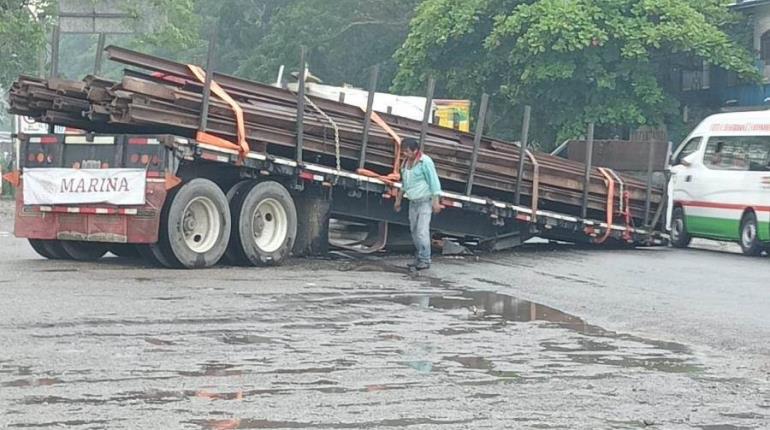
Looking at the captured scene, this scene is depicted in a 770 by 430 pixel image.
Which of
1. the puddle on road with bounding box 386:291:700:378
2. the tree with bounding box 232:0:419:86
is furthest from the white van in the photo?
the tree with bounding box 232:0:419:86

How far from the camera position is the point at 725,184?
21938 mm

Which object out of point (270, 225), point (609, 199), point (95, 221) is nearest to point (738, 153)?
point (609, 199)

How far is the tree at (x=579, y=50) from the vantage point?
1281 inches

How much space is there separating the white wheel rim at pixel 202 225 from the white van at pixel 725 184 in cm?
956

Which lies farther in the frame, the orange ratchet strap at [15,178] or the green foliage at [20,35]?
the green foliage at [20,35]

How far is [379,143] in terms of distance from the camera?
17219 mm

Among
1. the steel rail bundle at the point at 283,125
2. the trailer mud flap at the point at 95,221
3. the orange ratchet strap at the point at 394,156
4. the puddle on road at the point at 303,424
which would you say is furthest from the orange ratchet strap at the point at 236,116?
the puddle on road at the point at 303,424

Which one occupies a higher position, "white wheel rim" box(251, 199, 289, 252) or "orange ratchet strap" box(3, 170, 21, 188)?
"orange ratchet strap" box(3, 170, 21, 188)

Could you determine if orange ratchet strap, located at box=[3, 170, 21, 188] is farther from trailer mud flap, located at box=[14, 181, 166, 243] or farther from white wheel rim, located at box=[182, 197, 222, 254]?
white wheel rim, located at box=[182, 197, 222, 254]

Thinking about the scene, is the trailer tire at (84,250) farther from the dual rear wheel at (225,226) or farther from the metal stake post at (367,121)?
the metal stake post at (367,121)

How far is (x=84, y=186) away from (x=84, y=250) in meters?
1.38

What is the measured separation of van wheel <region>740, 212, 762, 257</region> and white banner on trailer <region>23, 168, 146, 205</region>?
1116 centimetres

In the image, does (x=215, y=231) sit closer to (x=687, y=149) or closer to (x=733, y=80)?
(x=687, y=149)

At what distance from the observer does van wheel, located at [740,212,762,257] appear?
2125 cm
